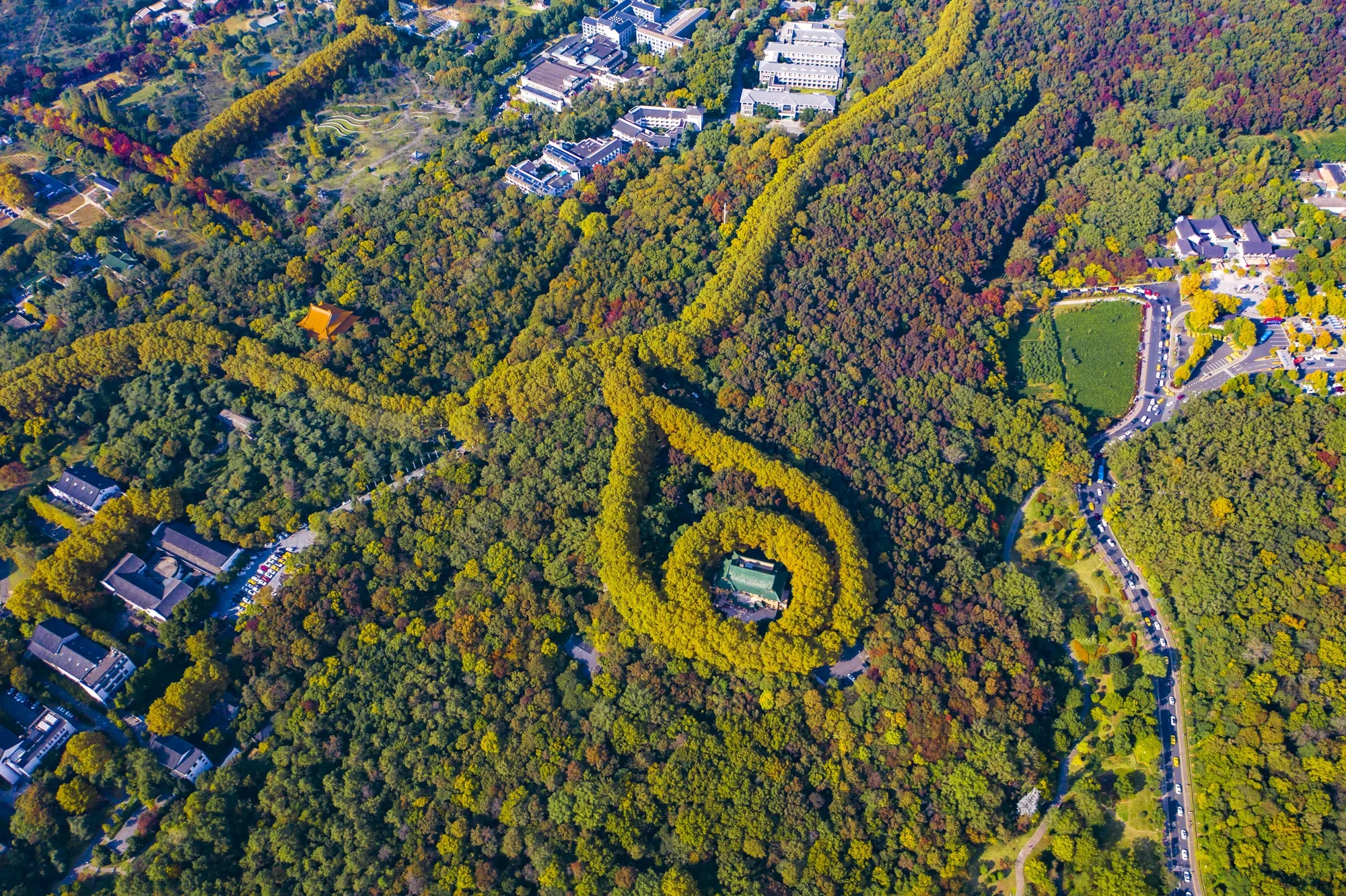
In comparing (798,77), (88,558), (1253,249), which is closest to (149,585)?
(88,558)

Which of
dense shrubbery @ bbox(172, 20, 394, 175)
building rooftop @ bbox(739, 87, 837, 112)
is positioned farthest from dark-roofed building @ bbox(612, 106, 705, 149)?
dense shrubbery @ bbox(172, 20, 394, 175)

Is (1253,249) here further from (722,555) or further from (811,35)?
(722,555)

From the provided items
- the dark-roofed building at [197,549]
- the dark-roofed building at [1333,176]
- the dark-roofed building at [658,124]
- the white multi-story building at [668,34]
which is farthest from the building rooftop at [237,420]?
the dark-roofed building at [1333,176]

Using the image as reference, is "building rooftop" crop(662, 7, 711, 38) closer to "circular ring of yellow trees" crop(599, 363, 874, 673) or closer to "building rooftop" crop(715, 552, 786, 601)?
"circular ring of yellow trees" crop(599, 363, 874, 673)

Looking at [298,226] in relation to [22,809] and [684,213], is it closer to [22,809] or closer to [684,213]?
[684,213]

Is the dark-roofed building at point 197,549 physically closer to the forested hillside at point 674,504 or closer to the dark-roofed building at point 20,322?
the forested hillside at point 674,504
